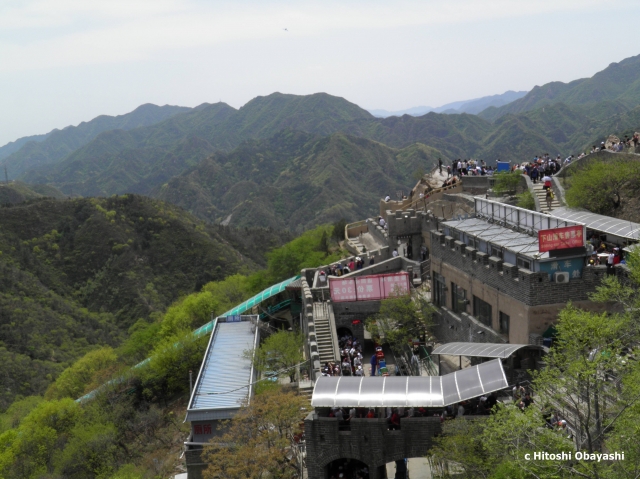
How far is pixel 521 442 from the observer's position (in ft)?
45.3

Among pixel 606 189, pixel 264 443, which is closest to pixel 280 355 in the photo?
pixel 264 443

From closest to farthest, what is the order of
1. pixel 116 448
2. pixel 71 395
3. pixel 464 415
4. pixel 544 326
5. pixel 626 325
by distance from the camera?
1. pixel 626 325
2. pixel 464 415
3. pixel 544 326
4. pixel 116 448
5. pixel 71 395

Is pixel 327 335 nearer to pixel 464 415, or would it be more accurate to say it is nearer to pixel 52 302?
pixel 464 415

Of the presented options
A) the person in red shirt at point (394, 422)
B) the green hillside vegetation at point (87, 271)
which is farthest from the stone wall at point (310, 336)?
the green hillside vegetation at point (87, 271)

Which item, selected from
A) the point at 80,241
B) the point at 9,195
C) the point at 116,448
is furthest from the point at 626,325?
the point at 9,195

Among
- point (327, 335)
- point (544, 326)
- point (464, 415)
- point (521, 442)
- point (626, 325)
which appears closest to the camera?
point (521, 442)

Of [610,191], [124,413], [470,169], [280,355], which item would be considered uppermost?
[610,191]

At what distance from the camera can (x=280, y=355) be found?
99.4 ft

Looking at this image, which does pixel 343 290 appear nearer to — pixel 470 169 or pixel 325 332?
pixel 325 332

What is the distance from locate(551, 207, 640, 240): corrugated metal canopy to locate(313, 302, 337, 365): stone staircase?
11.7 m

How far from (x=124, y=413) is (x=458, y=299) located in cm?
2084

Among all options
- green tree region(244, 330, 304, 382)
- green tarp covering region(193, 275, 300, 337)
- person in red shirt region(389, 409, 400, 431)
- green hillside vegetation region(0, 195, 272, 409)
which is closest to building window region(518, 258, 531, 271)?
person in red shirt region(389, 409, 400, 431)

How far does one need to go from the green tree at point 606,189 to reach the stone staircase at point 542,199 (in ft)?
6.06

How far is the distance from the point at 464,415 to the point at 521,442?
5281 millimetres
